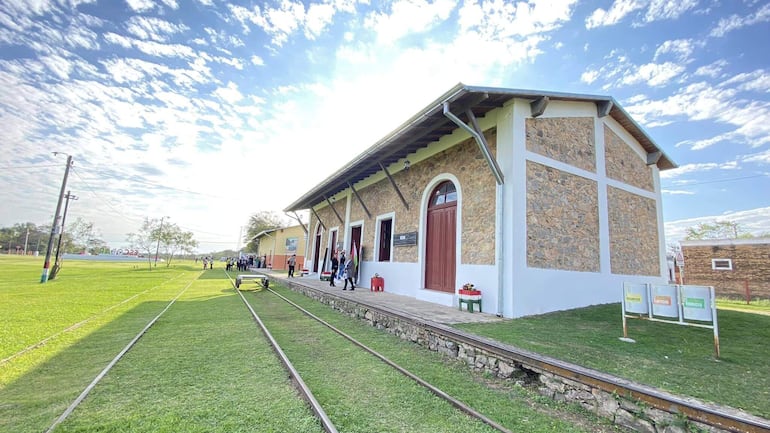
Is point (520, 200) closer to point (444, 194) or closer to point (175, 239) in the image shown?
point (444, 194)

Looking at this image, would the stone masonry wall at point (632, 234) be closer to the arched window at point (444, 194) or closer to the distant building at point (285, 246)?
the arched window at point (444, 194)

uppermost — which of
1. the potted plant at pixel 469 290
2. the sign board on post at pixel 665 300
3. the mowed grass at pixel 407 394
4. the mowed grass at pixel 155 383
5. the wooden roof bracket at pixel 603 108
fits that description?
the wooden roof bracket at pixel 603 108

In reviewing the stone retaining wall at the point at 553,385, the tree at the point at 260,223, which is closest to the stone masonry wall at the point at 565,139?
the stone retaining wall at the point at 553,385

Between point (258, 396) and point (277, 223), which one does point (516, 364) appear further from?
point (277, 223)

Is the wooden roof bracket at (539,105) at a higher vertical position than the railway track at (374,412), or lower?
higher

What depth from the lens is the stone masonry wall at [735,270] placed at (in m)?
14.2

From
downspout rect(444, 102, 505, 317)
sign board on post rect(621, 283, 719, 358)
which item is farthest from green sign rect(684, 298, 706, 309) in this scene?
downspout rect(444, 102, 505, 317)

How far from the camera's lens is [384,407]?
3.21 meters

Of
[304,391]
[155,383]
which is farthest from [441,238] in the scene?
[155,383]

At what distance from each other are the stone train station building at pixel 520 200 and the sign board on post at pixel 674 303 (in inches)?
80.5

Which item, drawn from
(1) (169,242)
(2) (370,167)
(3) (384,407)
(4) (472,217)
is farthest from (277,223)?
(3) (384,407)

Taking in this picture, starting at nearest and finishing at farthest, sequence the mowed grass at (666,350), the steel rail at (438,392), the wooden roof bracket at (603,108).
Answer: the steel rail at (438,392) < the mowed grass at (666,350) < the wooden roof bracket at (603,108)

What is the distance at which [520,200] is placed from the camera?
6.93 m

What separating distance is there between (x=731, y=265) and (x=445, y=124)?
16803 millimetres
